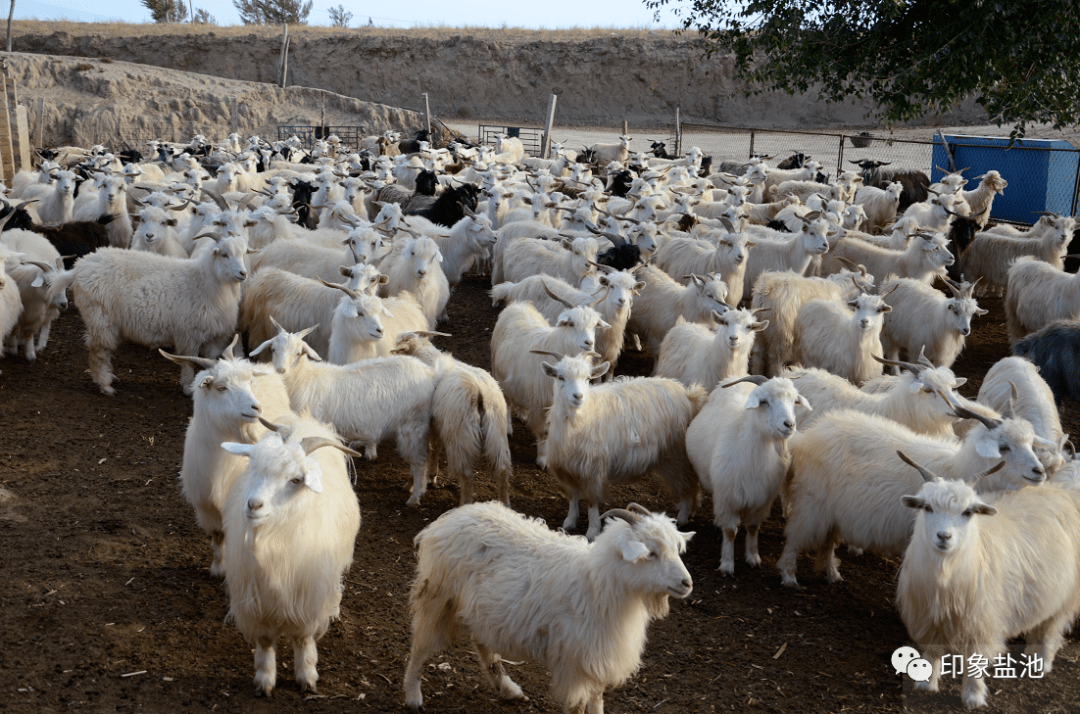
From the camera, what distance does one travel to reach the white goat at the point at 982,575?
4043 mm

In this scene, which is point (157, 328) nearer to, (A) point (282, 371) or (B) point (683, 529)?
(A) point (282, 371)

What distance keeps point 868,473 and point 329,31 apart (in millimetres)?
44296

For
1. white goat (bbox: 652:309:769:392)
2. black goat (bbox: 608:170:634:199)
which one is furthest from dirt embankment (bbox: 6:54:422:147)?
white goat (bbox: 652:309:769:392)

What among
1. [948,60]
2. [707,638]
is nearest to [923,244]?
[948,60]

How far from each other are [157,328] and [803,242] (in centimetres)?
717

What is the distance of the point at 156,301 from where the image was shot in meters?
7.82

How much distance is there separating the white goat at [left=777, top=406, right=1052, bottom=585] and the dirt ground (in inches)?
14.6

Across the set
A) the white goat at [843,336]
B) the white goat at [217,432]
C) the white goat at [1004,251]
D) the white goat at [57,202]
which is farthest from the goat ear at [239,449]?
the white goat at [57,202]

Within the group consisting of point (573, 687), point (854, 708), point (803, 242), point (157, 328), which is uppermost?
point (803, 242)

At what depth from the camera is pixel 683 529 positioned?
6062 mm

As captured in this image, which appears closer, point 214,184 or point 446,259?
point 446,259

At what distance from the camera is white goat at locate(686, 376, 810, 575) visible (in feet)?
17.1

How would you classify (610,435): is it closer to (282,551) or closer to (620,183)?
(282,551)

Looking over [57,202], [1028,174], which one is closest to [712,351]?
[57,202]
